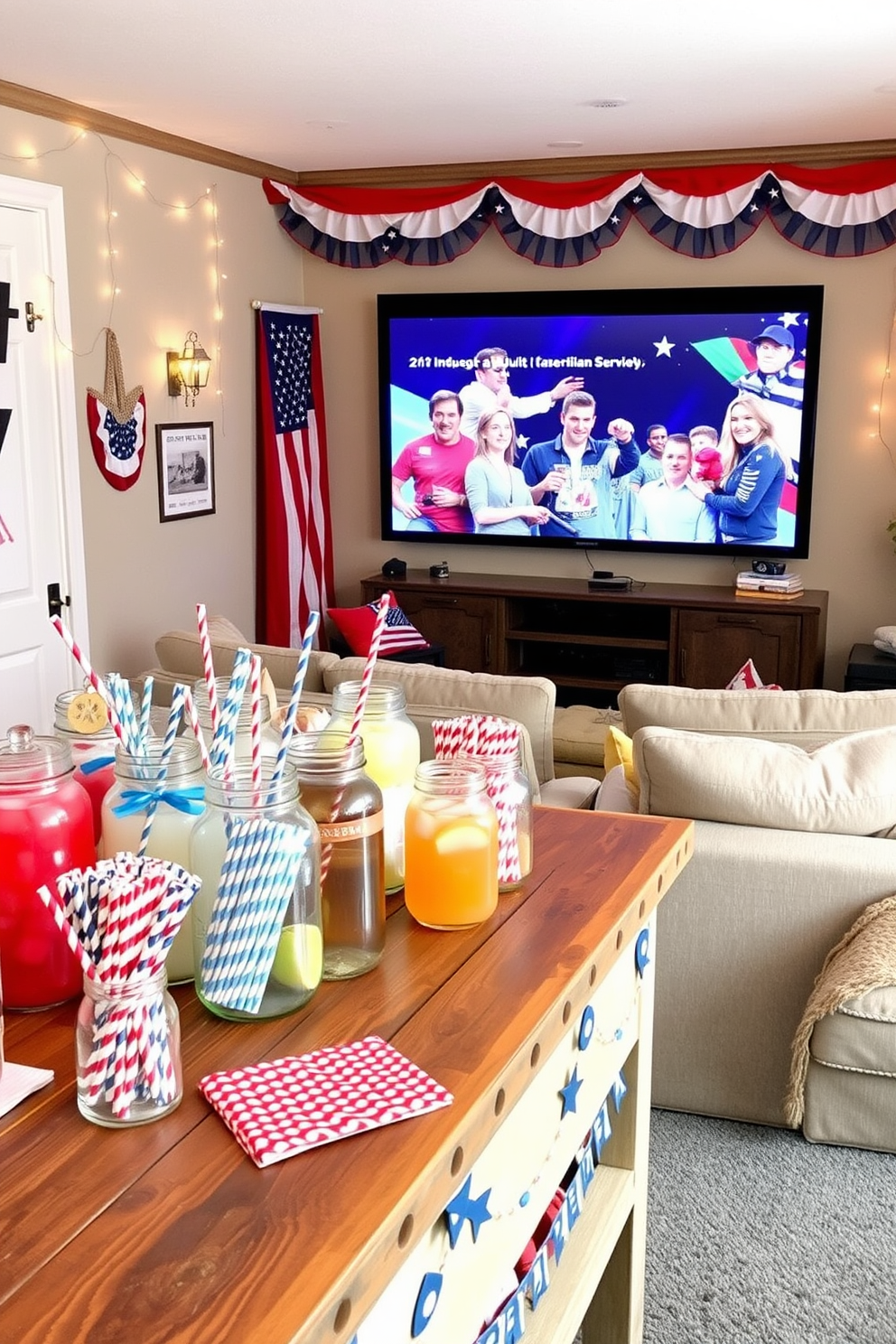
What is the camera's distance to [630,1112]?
1975 millimetres

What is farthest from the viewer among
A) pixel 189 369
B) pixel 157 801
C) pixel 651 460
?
pixel 651 460

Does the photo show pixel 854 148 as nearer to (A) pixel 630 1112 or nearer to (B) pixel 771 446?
(B) pixel 771 446

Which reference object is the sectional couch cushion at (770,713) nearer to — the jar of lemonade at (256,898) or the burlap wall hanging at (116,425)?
the jar of lemonade at (256,898)

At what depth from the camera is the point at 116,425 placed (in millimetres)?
5105

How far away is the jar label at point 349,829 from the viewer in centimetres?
135

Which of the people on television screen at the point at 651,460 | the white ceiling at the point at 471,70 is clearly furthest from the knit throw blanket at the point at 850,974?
the people on television screen at the point at 651,460

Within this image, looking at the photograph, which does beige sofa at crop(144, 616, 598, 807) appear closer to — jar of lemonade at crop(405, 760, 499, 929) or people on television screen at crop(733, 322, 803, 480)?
jar of lemonade at crop(405, 760, 499, 929)

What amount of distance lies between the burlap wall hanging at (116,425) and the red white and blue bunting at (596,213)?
62.2 inches

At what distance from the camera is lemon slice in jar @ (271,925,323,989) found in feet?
4.10

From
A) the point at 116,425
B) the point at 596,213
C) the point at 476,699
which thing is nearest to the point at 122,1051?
the point at 476,699

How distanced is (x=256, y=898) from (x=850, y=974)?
1.65 m

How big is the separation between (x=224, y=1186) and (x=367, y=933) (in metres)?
0.40

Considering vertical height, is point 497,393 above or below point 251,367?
below

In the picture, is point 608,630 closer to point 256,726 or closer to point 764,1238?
point 764,1238
